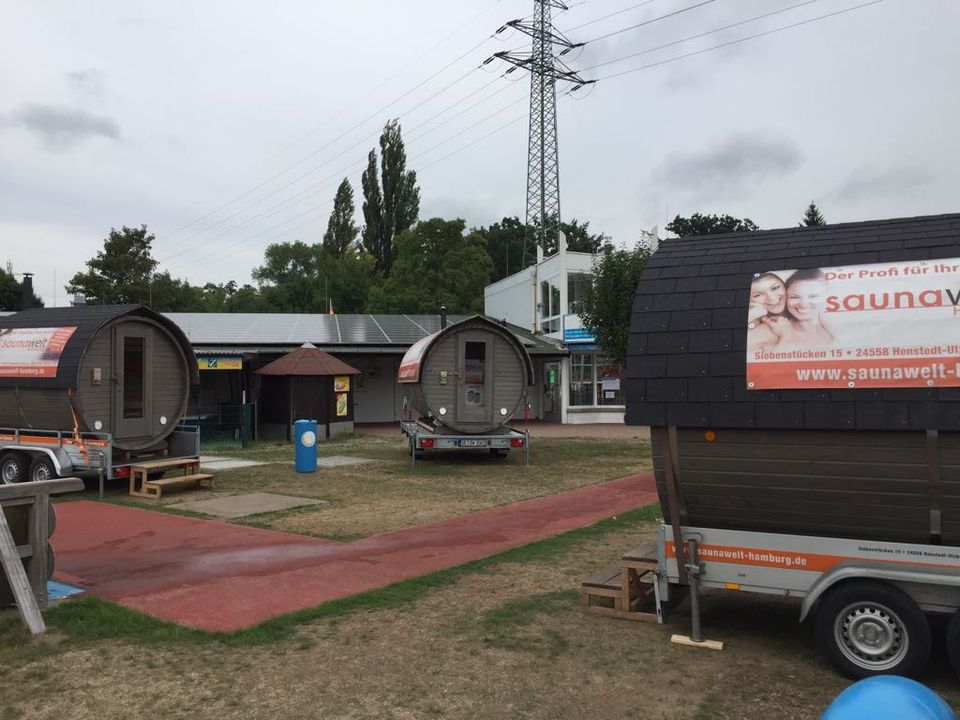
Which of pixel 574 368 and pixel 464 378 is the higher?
pixel 574 368

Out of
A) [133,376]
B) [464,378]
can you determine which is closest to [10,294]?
[133,376]

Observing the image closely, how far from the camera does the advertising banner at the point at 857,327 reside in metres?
4.52

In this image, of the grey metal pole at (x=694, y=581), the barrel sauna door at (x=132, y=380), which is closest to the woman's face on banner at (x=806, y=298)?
the grey metal pole at (x=694, y=581)

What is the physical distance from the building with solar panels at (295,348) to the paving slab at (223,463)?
4260mm

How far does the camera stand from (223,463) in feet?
56.2

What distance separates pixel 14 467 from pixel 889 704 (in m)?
14.4

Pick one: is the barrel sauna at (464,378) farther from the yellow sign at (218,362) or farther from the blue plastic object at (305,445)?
the yellow sign at (218,362)

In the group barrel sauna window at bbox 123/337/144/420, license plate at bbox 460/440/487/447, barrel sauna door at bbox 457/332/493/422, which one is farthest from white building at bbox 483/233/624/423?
barrel sauna window at bbox 123/337/144/420

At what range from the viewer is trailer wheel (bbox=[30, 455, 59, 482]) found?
12758 millimetres

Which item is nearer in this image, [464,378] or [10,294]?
[464,378]

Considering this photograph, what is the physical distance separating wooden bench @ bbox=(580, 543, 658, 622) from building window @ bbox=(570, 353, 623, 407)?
22944 millimetres

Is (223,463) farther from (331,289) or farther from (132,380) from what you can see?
(331,289)

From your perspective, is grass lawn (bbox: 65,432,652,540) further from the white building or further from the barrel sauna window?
the white building

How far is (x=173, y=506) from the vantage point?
11.6 meters
